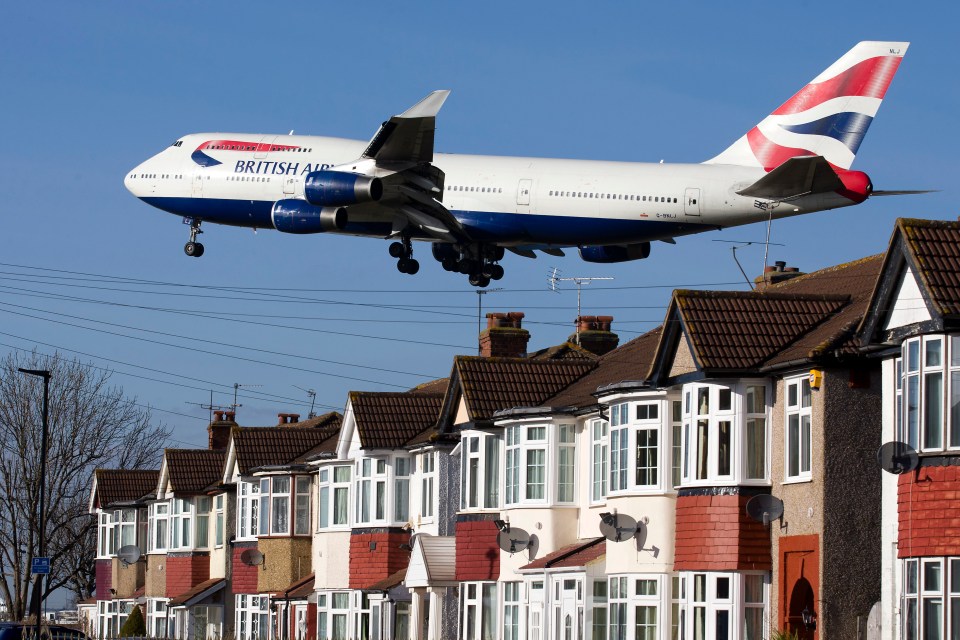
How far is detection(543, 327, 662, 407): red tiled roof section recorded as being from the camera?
38625 mm

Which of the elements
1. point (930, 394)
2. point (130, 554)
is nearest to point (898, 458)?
point (930, 394)

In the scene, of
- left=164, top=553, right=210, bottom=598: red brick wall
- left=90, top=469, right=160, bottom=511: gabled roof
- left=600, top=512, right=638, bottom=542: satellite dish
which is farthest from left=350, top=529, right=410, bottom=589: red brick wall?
left=90, top=469, right=160, bottom=511: gabled roof

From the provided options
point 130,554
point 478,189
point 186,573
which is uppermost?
point 478,189

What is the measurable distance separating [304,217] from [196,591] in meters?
19.0

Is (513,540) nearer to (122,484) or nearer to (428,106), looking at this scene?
(428,106)

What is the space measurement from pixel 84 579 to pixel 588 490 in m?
57.8

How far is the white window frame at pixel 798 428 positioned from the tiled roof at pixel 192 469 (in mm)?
39317

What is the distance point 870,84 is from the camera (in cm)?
4947

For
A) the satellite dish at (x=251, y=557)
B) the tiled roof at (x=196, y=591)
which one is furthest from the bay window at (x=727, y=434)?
the tiled roof at (x=196, y=591)

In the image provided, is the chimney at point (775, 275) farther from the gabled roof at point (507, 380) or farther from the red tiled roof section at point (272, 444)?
the red tiled roof section at point (272, 444)

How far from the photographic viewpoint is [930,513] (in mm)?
25844

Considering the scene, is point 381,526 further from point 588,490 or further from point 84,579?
point 84,579

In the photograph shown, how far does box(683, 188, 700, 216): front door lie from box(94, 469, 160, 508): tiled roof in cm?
3513

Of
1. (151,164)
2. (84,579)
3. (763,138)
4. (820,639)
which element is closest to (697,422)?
(820,639)
